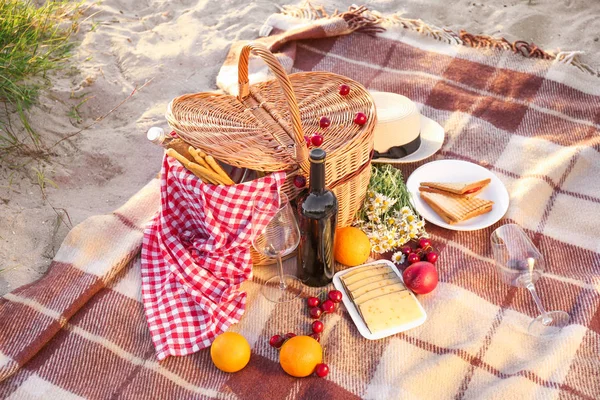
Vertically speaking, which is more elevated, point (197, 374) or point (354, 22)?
point (354, 22)

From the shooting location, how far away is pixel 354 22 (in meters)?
3.48

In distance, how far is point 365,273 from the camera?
2.19 m

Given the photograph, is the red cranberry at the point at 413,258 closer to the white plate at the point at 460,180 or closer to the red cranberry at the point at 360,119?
the white plate at the point at 460,180

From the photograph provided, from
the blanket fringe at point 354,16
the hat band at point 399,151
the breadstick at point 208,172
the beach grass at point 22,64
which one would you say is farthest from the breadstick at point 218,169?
the blanket fringe at point 354,16

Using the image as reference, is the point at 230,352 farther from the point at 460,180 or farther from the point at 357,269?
the point at 460,180

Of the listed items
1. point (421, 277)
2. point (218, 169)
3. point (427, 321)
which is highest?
point (218, 169)

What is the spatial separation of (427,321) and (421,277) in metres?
0.15

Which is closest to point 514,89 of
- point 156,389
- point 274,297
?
point 274,297

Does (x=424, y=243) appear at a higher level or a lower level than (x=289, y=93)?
lower

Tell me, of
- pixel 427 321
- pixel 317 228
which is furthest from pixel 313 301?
pixel 427 321

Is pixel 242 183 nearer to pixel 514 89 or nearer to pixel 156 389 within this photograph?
pixel 156 389

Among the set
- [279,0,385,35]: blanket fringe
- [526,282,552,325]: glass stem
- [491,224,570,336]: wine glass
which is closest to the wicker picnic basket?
[491,224,570,336]: wine glass

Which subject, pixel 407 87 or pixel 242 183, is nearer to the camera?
pixel 242 183

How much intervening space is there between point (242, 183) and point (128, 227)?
66cm
